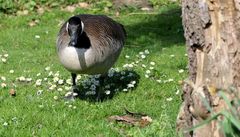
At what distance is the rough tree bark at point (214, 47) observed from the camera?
15.3 feet

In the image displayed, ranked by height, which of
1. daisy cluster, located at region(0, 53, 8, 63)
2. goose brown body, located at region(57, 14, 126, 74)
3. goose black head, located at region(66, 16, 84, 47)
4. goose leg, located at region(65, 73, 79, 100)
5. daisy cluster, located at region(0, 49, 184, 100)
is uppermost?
goose black head, located at region(66, 16, 84, 47)

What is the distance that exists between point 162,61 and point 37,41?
308cm

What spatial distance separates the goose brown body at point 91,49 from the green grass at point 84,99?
0.49 m

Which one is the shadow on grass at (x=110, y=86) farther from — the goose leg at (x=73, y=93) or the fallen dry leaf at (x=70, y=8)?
the fallen dry leaf at (x=70, y=8)

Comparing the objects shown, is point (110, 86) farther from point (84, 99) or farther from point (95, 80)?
point (84, 99)

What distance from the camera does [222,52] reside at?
4.71 m

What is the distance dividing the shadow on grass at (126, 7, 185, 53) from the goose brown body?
3352 mm

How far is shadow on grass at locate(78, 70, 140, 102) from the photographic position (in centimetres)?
820

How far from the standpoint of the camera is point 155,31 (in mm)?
13430

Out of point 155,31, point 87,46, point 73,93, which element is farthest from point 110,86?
point 155,31

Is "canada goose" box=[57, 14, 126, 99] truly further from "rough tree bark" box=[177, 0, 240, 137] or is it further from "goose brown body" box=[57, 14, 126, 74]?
"rough tree bark" box=[177, 0, 240, 137]

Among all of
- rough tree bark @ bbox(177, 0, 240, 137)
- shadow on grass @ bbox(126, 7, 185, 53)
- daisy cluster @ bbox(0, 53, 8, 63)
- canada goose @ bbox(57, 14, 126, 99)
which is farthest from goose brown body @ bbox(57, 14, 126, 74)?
shadow on grass @ bbox(126, 7, 185, 53)

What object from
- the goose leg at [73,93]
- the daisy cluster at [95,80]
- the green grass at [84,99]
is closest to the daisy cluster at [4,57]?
the green grass at [84,99]

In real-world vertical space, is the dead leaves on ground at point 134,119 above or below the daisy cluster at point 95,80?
above
